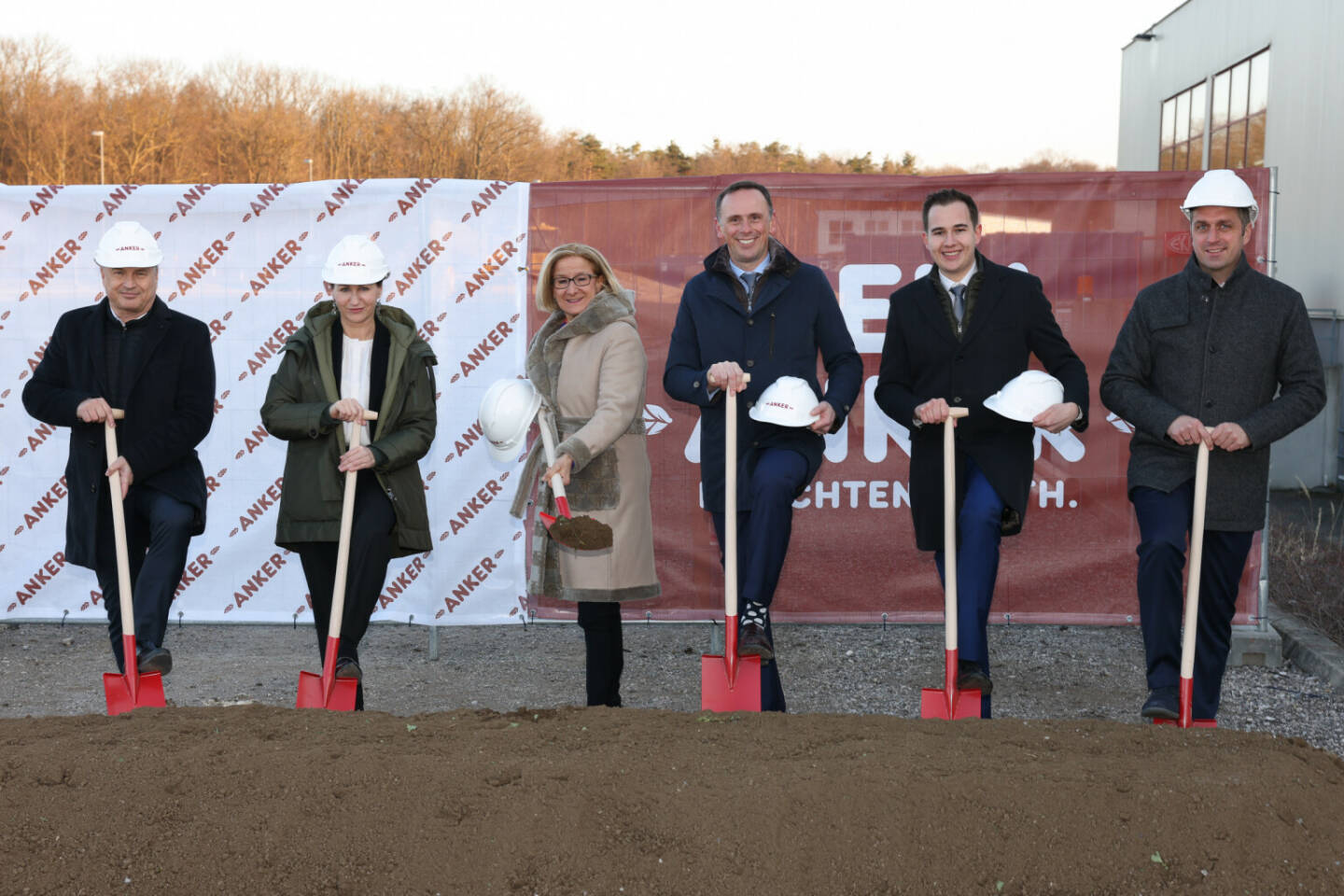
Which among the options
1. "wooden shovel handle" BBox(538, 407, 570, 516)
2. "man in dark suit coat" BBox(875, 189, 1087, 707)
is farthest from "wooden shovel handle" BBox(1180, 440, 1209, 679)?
"wooden shovel handle" BBox(538, 407, 570, 516)

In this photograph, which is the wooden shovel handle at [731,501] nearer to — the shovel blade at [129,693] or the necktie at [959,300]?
the necktie at [959,300]

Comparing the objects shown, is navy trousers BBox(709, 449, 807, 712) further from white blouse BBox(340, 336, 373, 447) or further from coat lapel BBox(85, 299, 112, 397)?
coat lapel BBox(85, 299, 112, 397)

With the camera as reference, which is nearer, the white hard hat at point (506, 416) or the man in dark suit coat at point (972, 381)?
the man in dark suit coat at point (972, 381)

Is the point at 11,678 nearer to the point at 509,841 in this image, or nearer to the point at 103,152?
the point at 509,841

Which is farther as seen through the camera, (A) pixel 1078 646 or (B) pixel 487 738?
(A) pixel 1078 646

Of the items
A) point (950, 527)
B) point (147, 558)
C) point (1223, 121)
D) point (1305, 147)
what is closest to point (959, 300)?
point (950, 527)

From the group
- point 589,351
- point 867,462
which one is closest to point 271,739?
point 589,351

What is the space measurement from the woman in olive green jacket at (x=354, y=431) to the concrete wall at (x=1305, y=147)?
33.9ft

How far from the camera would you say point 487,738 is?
3395 mm

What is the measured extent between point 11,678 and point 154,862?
355cm

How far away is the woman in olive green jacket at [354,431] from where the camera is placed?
178 inches

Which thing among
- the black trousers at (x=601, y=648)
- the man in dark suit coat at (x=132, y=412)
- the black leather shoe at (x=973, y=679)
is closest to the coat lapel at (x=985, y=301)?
the black leather shoe at (x=973, y=679)

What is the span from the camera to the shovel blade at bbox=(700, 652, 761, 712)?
4.35 metres

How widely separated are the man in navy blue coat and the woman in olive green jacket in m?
1.02
